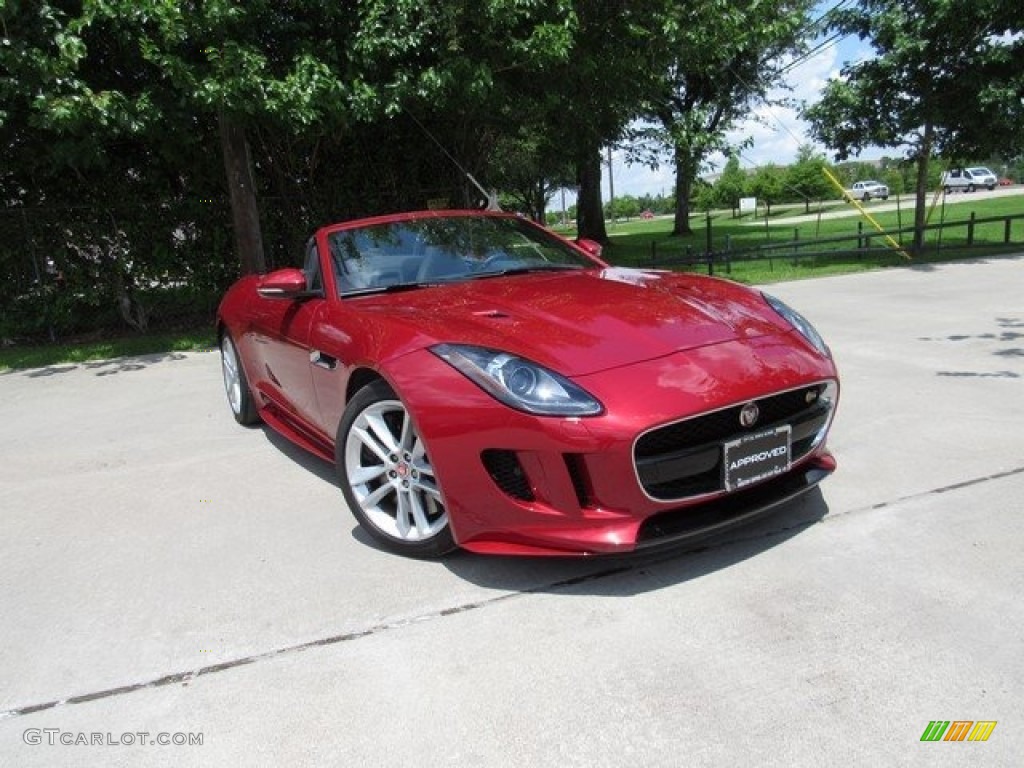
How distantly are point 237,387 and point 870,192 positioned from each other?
57277 millimetres

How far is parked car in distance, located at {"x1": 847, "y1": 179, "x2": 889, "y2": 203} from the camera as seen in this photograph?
53.8 m

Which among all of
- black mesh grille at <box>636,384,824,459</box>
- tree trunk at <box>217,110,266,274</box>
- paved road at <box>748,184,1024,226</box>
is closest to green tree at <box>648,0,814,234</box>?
tree trunk at <box>217,110,266,274</box>

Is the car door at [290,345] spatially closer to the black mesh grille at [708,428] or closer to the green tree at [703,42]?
the black mesh grille at [708,428]

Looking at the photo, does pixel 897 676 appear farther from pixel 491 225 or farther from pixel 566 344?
pixel 491 225

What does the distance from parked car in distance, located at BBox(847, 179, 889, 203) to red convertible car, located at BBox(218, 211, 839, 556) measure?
55.9 m

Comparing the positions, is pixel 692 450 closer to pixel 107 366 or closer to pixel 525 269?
pixel 525 269

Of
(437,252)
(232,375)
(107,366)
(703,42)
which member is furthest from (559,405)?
(703,42)

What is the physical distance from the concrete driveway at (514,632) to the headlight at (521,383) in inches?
28.8

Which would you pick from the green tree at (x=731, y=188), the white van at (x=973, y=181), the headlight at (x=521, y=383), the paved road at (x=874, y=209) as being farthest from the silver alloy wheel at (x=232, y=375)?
the green tree at (x=731, y=188)

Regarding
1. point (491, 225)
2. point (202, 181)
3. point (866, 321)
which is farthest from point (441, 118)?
point (491, 225)

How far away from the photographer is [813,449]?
3.20 metres

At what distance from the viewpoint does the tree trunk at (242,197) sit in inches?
396

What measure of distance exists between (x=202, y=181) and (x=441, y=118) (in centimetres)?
359

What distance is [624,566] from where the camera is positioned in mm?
3092
